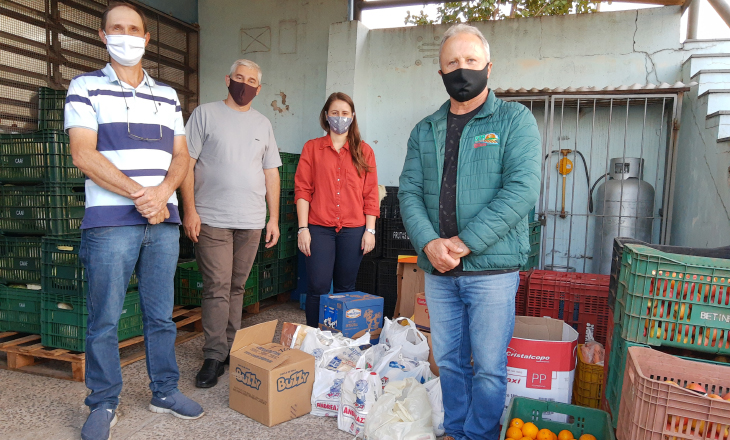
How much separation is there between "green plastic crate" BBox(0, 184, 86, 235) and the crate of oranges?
300 cm

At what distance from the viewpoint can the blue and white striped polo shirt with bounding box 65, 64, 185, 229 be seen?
2.17 m

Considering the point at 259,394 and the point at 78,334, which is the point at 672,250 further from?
the point at 78,334

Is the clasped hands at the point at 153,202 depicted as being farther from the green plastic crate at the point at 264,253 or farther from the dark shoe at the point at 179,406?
the green plastic crate at the point at 264,253

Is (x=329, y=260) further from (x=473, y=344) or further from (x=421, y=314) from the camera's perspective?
(x=473, y=344)

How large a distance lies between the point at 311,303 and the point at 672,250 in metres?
2.21

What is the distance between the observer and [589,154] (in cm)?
532

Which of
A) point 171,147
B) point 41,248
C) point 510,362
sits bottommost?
point 510,362

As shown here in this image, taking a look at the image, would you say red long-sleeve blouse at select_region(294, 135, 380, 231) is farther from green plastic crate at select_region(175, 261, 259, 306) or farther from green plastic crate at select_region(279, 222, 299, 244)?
green plastic crate at select_region(279, 222, 299, 244)

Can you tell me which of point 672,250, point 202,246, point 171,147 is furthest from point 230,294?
point 672,250

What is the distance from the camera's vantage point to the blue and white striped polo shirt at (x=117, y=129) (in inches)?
85.4

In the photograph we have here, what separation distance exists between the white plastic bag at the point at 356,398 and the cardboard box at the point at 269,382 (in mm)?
245

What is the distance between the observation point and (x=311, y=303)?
3455mm

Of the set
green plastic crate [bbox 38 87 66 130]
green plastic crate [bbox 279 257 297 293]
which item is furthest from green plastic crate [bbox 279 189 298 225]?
green plastic crate [bbox 38 87 66 130]

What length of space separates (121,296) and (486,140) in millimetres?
1815
